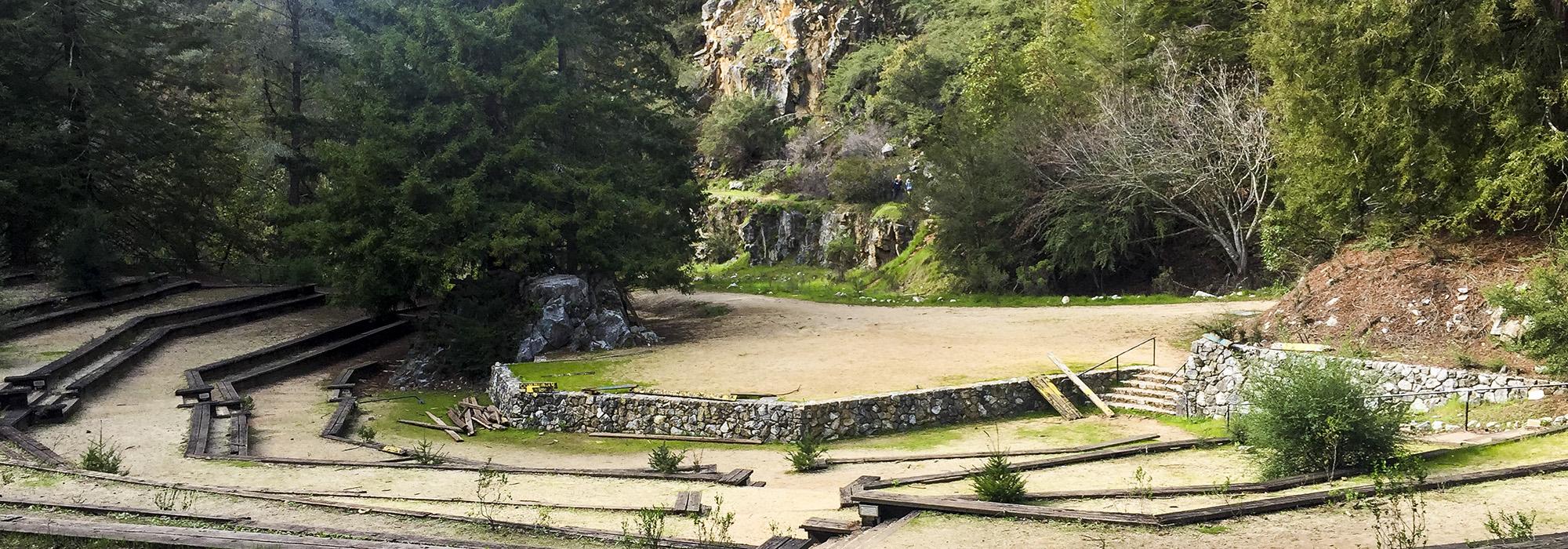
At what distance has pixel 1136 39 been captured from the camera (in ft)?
95.9

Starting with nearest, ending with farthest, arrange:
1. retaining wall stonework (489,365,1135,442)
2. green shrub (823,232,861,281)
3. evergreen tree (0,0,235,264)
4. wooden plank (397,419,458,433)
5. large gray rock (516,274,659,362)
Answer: retaining wall stonework (489,365,1135,442)
wooden plank (397,419,458,433)
large gray rock (516,274,659,362)
evergreen tree (0,0,235,264)
green shrub (823,232,861,281)

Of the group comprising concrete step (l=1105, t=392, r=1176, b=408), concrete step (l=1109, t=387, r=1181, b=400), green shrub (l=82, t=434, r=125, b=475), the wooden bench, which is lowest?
concrete step (l=1105, t=392, r=1176, b=408)

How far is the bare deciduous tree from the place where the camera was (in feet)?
82.7

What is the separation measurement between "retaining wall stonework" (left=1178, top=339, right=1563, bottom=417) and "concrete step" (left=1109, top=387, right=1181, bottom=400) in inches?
9.9

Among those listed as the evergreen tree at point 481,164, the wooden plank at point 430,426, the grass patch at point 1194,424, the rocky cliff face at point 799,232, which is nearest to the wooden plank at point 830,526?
the grass patch at point 1194,424

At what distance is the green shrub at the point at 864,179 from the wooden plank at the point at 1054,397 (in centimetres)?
2280

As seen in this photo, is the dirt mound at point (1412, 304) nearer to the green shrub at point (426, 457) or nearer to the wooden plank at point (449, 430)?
the green shrub at point (426, 457)

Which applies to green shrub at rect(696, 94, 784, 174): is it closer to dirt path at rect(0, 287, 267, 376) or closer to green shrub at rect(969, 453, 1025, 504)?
dirt path at rect(0, 287, 267, 376)

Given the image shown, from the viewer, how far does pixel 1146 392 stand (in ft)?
54.3

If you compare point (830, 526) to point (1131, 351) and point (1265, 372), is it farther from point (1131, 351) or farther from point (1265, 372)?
point (1131, 351)

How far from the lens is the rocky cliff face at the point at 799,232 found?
3694 centimetres

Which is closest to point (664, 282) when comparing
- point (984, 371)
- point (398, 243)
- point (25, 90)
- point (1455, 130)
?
point (398, 243)

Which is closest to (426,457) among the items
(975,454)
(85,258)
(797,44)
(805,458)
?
(805,458)

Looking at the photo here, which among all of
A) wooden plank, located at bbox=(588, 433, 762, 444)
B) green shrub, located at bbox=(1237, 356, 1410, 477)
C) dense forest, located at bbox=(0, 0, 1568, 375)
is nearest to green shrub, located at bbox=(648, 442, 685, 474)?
wooden plank, located at bbox=(588, 433, 762, 444)
